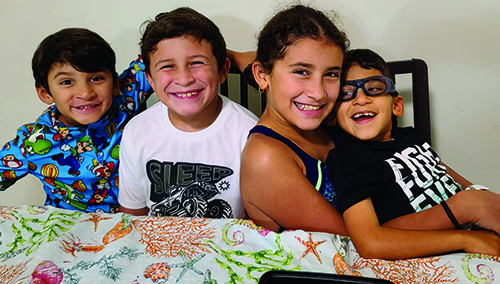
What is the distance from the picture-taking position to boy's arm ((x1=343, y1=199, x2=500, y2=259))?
36.4 inches

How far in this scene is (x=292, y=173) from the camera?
39.4 inches

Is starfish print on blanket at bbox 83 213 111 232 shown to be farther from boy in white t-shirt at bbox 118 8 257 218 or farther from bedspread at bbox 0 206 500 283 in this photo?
boy in white t-shirt at bbox 118 8 257 218

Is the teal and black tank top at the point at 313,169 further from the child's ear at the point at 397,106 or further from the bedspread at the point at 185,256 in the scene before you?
the child's ear at the point at 397,106

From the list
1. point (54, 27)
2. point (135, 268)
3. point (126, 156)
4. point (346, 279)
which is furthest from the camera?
point (54, 27)

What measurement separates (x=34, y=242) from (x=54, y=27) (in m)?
1.04

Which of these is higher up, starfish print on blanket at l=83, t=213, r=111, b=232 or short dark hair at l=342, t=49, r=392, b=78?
short dark hair at l=342, t=49, r=392, b=78

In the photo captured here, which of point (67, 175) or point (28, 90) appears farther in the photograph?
point (28, 90)

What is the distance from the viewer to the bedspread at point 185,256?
0.84 metres

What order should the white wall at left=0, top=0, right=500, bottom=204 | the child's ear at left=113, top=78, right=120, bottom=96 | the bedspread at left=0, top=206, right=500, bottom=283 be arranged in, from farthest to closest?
1. the white wall at left=0, top=0, right=500, bottom=204
2. the child's ear at left=113, top=78, right=120, bottom=96
3. the bedspread at left=0, top=206, right=500, bottom=283

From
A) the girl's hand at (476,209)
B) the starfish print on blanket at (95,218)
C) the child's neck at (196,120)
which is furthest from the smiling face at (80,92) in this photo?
the girl's hand at (476,209)

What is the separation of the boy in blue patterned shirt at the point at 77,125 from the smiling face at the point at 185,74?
0.22 metres

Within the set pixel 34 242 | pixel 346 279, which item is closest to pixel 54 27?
pixel 34 242

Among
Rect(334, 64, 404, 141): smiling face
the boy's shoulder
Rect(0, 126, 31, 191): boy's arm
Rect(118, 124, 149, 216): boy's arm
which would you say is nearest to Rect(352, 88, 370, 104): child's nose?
Rect(334, 64, 404, 141): smiling face

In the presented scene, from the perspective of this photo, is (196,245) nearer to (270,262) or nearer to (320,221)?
(270,262)
